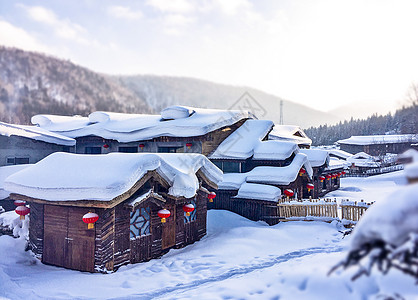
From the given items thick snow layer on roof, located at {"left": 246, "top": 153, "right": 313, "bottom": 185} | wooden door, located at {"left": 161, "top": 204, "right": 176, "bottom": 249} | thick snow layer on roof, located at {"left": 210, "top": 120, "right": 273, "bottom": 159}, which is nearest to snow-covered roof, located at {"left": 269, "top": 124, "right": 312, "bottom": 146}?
thick snow layer on roof, located at {"left": 210, "top": 120, "right": 273, "bottom": 159}

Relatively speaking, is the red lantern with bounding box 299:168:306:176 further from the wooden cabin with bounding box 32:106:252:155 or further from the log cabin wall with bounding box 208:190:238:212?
the wooden cabin with bounding box 32:106:252:155

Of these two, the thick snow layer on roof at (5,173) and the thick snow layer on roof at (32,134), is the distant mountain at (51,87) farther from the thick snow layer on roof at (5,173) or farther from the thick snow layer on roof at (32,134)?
the thick snow layer on roof at (5,173)

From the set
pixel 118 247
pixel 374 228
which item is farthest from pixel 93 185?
pixel 374 228

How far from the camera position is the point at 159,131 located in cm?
1939

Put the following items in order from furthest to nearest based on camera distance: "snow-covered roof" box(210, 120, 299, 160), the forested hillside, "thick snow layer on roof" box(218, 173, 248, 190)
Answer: the forested hillside → "snow-covered roof" box(210, 120, 299, 160) → "thick snow layer on roof" box(218, 173, 248, 190)

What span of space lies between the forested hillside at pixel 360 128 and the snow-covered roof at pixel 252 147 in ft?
178

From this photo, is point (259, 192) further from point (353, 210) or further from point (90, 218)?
point (90, 218)

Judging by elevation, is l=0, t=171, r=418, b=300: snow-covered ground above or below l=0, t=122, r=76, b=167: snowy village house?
below

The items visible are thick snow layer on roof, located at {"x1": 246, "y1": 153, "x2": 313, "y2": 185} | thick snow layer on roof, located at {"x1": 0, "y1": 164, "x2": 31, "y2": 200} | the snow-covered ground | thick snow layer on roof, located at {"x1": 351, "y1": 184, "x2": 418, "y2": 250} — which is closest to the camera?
thick snow layer on roof, located at {"x1": 351, "y1": 184, "x2": 418, "y2": 250}

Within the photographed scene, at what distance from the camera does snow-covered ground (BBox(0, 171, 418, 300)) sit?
5352 millimetres

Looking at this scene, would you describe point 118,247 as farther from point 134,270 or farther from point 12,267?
point 12,267

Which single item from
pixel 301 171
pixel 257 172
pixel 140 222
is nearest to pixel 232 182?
pixel 257 172

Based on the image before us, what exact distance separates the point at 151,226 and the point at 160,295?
3.58m

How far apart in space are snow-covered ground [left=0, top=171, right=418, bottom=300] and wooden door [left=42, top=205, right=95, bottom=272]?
33 centimetres
